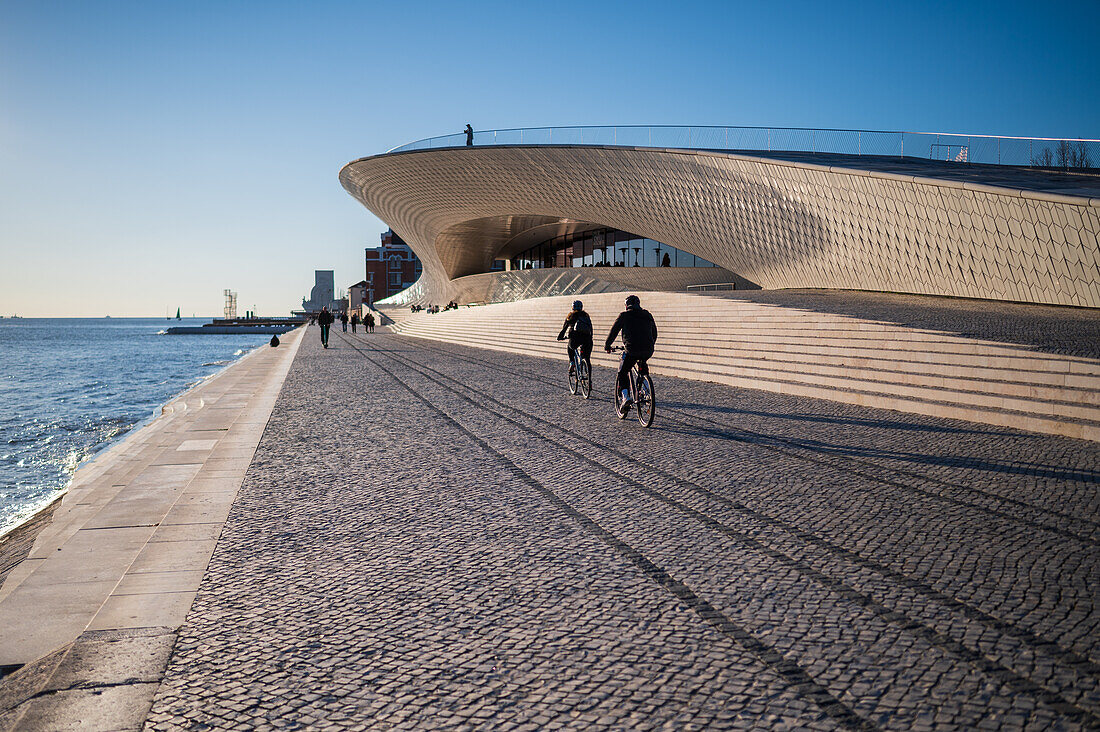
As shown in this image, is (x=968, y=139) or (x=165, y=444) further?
(x=968, y=139)

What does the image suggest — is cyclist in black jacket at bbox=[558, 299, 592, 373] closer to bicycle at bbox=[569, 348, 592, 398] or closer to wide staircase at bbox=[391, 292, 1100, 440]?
bicycle at bbox=[569, 348, 592, 398]

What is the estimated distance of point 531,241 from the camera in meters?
64.0

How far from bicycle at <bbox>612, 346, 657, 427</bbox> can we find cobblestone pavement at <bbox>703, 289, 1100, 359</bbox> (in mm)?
5203

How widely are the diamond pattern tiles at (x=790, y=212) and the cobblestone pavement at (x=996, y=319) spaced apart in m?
1.45

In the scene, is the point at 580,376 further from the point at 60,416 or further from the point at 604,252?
the point at 604,252

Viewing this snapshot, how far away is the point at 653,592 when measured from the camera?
3.78 meters

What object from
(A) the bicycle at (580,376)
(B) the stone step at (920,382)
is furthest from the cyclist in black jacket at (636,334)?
(B) the stone step at (920,382)

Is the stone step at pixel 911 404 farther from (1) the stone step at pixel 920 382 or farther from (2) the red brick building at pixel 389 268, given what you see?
(2) the red brick building at pixel 389 268

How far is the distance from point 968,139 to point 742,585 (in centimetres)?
2945

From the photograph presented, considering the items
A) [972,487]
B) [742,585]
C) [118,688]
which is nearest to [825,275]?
[972,487]

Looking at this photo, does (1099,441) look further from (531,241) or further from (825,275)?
(531,241)

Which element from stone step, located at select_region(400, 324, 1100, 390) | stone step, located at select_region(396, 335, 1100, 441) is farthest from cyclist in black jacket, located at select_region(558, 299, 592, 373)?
stone step, located at select_region(400, 324, 1100, 390)

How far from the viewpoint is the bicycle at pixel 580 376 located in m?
12.8

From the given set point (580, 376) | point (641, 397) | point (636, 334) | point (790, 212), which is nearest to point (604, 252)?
point (790, 212)
